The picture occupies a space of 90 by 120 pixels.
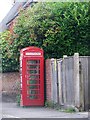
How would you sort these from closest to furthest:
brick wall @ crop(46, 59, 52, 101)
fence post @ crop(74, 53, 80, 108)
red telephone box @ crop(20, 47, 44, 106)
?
fence post @ crop(74, 53, 80, 108)
brick wall @ crop(46, 59, 52, 101)
red telephone box @ crop(20, 47, 44, 106)

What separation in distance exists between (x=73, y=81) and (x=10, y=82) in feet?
28.1

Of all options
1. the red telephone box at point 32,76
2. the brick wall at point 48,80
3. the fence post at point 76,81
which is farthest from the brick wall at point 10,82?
the fence post at point 76,81

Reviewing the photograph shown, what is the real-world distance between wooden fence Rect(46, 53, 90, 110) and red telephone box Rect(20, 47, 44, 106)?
1.28 m

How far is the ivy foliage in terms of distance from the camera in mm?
17250

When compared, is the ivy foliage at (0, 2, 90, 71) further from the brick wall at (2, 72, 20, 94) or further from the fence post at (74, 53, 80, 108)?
the fence post at (74, 53, 80, 108)

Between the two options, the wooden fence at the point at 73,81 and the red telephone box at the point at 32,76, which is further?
the red telephone box at the point at 32,76

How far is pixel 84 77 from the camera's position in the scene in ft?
43.3

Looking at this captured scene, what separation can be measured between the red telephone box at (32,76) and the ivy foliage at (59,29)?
122 cm

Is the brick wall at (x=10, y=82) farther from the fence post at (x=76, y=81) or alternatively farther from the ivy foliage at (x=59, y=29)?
the fence post at (x=76, y=81)

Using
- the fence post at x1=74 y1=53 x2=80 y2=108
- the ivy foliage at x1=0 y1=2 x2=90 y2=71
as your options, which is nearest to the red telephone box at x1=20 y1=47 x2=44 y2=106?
the ivy foliage at x1=0 y1=2 x2=90 y2=71

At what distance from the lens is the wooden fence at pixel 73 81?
13.1 metres

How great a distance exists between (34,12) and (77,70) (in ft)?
19.0

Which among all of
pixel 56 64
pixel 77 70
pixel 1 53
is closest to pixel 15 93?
pixel 1 53

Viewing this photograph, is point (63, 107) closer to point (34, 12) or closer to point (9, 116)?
point (9, 116)
